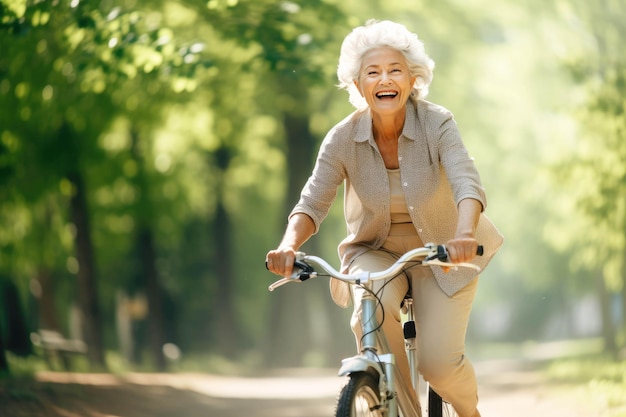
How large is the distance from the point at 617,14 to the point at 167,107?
7046 millimetres

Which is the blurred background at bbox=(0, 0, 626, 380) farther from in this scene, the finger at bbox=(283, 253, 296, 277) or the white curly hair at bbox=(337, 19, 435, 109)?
the finger at bbox=(283, 253, 296, 277)

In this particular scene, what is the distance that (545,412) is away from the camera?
A: 422 inches

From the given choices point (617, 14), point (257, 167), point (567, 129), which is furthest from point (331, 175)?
point (257, 167)

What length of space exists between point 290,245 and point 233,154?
20.6 metres

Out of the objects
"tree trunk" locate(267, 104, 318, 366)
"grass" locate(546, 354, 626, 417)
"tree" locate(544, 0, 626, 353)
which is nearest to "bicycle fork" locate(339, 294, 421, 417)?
"grass" locate(546, 354, 626, 417)

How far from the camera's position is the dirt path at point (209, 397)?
10.6 metres

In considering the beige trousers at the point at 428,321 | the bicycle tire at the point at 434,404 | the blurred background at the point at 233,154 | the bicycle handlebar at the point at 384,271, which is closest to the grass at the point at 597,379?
the blurred background at the point at 233,154

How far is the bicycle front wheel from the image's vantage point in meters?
3.78

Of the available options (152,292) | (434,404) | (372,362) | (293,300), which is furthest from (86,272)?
(372,362)

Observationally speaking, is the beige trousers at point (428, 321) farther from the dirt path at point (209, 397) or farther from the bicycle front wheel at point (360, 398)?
the dirt path at point (209, 397)

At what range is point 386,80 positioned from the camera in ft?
14.8

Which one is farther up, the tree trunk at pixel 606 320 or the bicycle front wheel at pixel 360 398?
the tree trunk at pixel 606 320

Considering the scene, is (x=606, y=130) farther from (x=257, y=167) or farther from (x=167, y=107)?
(x=257, y=167)

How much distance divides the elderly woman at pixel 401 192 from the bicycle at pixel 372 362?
0.14 meters
